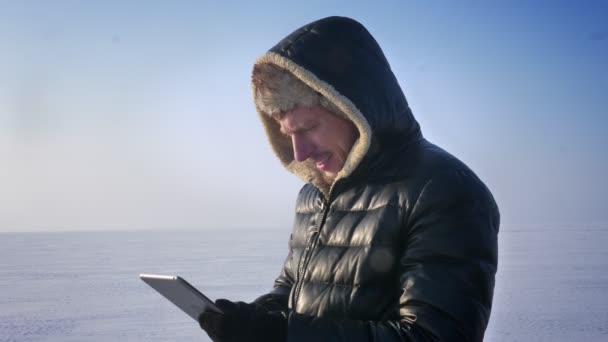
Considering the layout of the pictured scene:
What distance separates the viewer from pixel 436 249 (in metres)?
1.55

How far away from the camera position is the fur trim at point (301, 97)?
5.87 feet

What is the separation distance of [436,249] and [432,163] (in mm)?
248

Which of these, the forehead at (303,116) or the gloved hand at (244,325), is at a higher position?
the forehead at (303,116)

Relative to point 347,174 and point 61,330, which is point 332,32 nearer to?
point 347,174

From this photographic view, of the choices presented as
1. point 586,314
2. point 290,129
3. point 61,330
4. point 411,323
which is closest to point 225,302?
point 411,323

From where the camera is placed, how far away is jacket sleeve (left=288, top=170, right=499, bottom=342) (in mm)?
1510

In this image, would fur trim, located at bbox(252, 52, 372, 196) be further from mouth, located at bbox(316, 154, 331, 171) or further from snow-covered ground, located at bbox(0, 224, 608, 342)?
snow-covered ground, located at bbox(0, 224, 608, 342)

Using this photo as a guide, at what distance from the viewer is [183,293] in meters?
1.62

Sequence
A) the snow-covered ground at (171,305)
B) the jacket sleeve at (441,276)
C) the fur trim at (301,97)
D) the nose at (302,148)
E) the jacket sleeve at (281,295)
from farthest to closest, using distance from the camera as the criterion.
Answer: the snow-covered ground at (171,305), the jacket sleeve at (281,295), the nose at (302,148), the fur trim at (301,97), the jacket sleeve at (441,276)

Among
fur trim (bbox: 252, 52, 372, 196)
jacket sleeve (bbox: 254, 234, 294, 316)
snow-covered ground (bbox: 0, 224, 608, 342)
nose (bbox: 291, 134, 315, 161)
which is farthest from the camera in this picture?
snow-covered ground (bbox: 0, 224, 608, 342)

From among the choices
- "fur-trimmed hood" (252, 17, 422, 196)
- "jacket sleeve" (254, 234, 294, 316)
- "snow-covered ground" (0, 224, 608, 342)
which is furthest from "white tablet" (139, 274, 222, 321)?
"snow-covered ground" (0, 224, 608, 342)

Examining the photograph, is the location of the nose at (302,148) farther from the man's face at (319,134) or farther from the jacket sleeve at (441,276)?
the jacket sleeve at (441,276)

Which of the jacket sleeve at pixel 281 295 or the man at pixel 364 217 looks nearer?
the man at pixel 364 217

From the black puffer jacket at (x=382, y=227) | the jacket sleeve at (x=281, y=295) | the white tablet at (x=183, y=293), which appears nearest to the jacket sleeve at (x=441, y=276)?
the black puffer jacket at (x=382, y=227)
